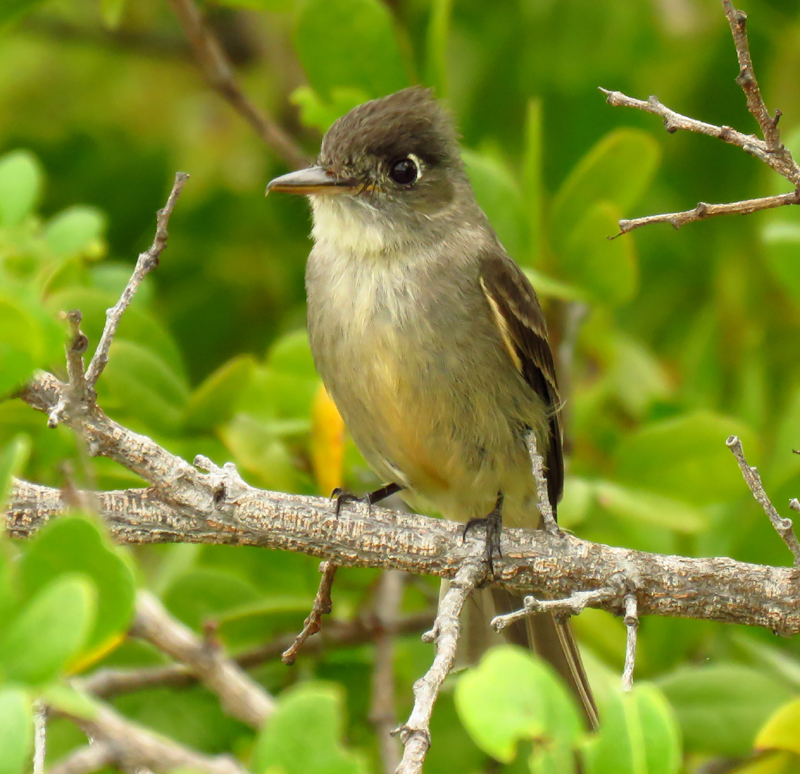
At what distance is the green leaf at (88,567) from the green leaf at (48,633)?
16 centimetres

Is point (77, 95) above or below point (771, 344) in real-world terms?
above

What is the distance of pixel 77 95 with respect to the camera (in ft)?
18.7

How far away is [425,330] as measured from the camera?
11.6ft

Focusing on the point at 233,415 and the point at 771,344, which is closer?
the point at 233,415

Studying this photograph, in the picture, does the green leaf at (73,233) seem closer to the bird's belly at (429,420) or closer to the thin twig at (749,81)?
the bird's belly at (429,420)

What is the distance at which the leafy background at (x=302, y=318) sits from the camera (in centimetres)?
179

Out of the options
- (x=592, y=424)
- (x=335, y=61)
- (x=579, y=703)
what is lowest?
(x=579, y=703)

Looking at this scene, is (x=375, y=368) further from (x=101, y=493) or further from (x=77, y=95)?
(x=77, y=95)

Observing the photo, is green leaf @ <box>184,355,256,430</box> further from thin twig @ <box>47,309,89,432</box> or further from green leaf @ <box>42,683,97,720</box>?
green leaf @ <box>42,683,97,720</box>

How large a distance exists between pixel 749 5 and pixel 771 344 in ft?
4.74

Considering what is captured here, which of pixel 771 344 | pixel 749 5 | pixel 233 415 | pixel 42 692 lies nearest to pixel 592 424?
pixel 771 344

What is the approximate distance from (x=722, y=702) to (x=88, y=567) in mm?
2021

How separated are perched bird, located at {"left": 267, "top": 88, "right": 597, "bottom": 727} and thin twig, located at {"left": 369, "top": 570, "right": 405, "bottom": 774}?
1.17 ft

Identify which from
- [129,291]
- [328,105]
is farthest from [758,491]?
[328,105]
